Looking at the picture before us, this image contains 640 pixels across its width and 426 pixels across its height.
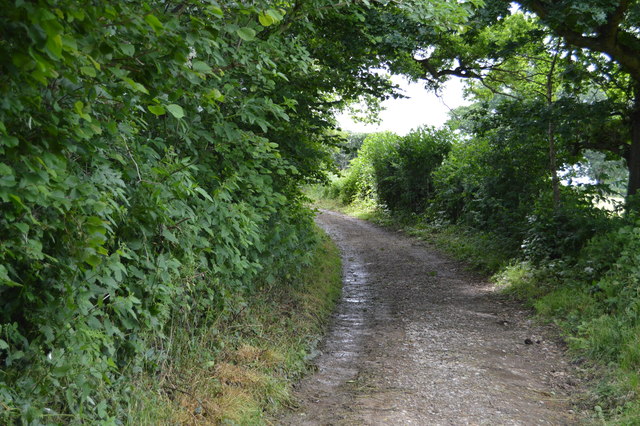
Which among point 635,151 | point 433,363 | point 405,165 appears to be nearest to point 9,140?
point 433,363

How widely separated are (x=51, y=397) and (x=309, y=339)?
4.30 metres

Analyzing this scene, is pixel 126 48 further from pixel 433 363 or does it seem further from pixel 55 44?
pixel 433 363

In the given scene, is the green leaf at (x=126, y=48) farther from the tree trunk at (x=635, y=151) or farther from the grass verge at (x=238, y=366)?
the tree trunk at (x=635, y=151)

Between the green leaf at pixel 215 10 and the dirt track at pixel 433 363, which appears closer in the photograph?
the green leaf at pixel 215 10

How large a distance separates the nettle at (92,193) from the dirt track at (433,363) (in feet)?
6.65

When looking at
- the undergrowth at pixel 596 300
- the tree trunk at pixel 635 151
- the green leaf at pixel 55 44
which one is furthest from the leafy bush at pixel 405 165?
the green leaf at pixel 55 44

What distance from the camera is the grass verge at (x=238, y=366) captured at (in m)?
4.05

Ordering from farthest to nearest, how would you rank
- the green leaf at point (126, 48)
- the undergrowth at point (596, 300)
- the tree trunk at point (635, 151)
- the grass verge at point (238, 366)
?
the tree trunk at point (635, 151), the undergrowth at point (596, 300), the grass verge at point (238, 366), the green leaf at point (126, 48)

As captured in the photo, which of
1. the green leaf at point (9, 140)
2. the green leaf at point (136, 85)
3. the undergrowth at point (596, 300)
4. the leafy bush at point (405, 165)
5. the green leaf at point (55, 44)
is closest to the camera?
the green leaf at point (55, 44)

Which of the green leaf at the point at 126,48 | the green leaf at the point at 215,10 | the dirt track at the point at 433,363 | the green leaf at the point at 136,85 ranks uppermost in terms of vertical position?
the green leaf at the point at 215,10

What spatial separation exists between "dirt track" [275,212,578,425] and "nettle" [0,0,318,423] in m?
2.03

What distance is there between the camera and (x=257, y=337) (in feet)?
19.3

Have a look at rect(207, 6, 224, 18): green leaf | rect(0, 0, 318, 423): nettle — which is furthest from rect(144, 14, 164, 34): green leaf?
rect(207, 6, 224, 18): green leaf

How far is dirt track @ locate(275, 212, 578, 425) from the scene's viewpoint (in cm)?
500
